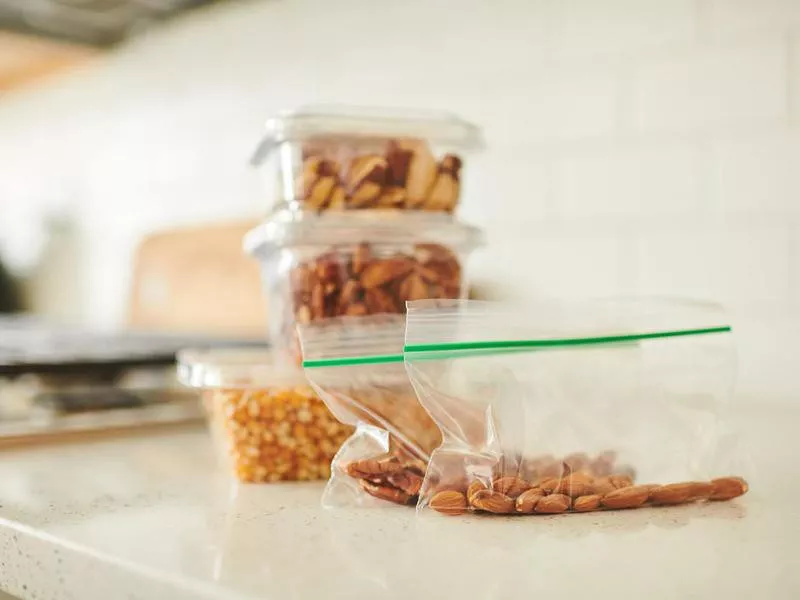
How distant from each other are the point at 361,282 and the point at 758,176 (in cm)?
52

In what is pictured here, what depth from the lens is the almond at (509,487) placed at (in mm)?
489

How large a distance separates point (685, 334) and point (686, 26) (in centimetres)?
57

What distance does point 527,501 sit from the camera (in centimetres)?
48

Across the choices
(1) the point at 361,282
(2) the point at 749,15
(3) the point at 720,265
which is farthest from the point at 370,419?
(2) the point at 749,15

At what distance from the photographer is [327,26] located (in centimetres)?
143

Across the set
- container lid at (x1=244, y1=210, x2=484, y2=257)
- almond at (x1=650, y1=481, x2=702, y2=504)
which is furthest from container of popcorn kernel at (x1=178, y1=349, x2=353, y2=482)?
almond at (x1=650, y1=481, x2=702, y2=504)

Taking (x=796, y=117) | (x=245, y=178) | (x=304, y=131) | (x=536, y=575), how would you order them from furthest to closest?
(x=245, y=178), (x=796, y=117), (x=304, y=131), (x=536, y=575)

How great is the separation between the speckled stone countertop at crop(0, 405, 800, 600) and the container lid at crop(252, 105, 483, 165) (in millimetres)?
265

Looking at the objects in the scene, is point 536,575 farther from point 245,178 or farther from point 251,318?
point 245,178

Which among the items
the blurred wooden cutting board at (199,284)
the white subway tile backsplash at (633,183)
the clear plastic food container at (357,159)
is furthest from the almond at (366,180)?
the blurred wooden cutting board at (199,284)

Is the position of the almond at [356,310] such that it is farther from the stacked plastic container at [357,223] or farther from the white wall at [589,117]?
the white wall at [589,117]

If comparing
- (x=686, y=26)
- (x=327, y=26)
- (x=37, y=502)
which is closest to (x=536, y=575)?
(x=37, y=502)

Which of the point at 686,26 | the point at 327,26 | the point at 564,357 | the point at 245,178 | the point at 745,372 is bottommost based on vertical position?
the point at 745,372

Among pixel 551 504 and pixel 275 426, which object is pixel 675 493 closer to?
pixel 551 504
